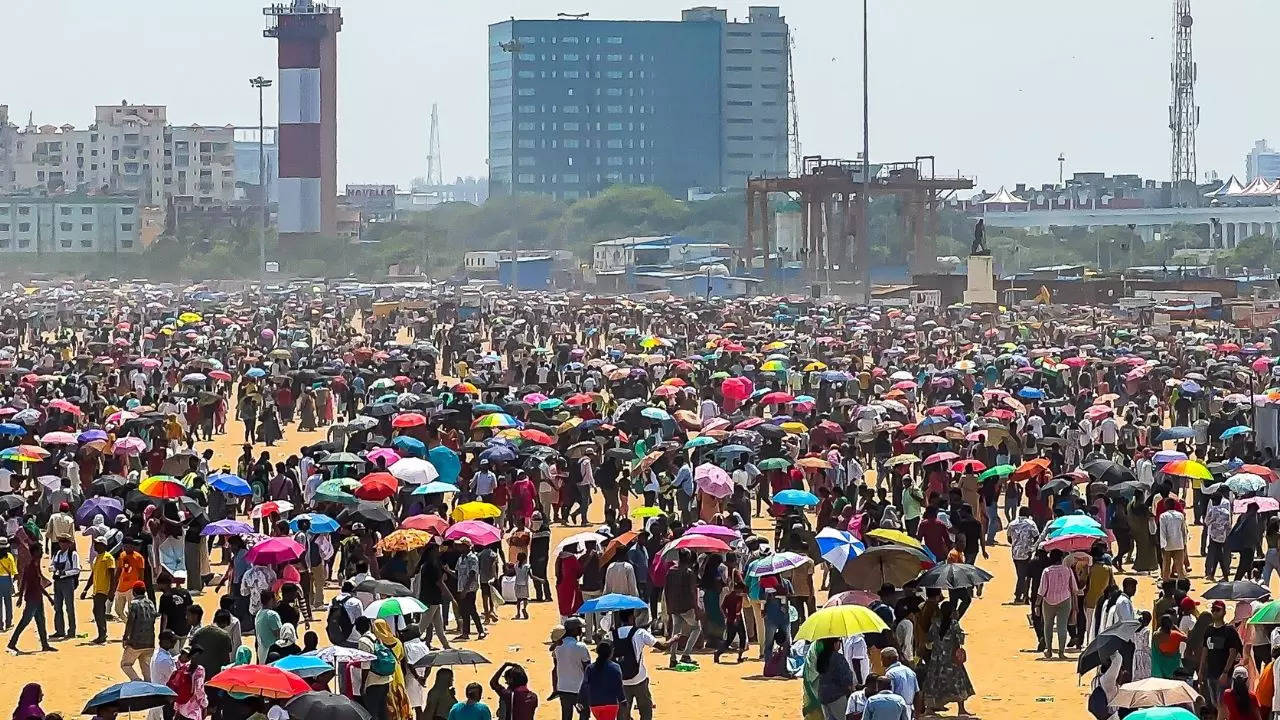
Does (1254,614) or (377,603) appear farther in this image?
(377,603)

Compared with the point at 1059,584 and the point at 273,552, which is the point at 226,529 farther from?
the point at 1059,584

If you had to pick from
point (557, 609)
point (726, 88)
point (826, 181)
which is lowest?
point (557, 609)

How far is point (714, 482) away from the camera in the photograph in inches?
789

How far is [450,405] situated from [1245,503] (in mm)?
12507

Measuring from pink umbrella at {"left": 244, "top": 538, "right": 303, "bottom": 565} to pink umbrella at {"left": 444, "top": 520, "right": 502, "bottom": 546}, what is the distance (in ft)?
4.01

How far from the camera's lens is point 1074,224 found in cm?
14538

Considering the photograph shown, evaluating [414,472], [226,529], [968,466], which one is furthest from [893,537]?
[414,472]

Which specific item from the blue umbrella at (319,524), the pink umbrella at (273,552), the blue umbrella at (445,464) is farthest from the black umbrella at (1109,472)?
the pink umbrella at (273,552)

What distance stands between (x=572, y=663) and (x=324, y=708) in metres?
2.51

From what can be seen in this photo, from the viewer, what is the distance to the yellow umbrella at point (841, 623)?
39.3ft

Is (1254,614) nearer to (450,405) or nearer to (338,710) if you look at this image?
(338,710)

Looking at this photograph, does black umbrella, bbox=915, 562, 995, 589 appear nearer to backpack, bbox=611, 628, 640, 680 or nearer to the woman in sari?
backpack, bbox=611, 628, 640, 680

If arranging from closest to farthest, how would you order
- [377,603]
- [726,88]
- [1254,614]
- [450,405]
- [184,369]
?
[1254,614]
[377,603]
[450,405]
[184,369]
[726,88]

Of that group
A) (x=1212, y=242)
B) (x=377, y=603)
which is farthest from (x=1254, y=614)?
(x=1212, y=242)
